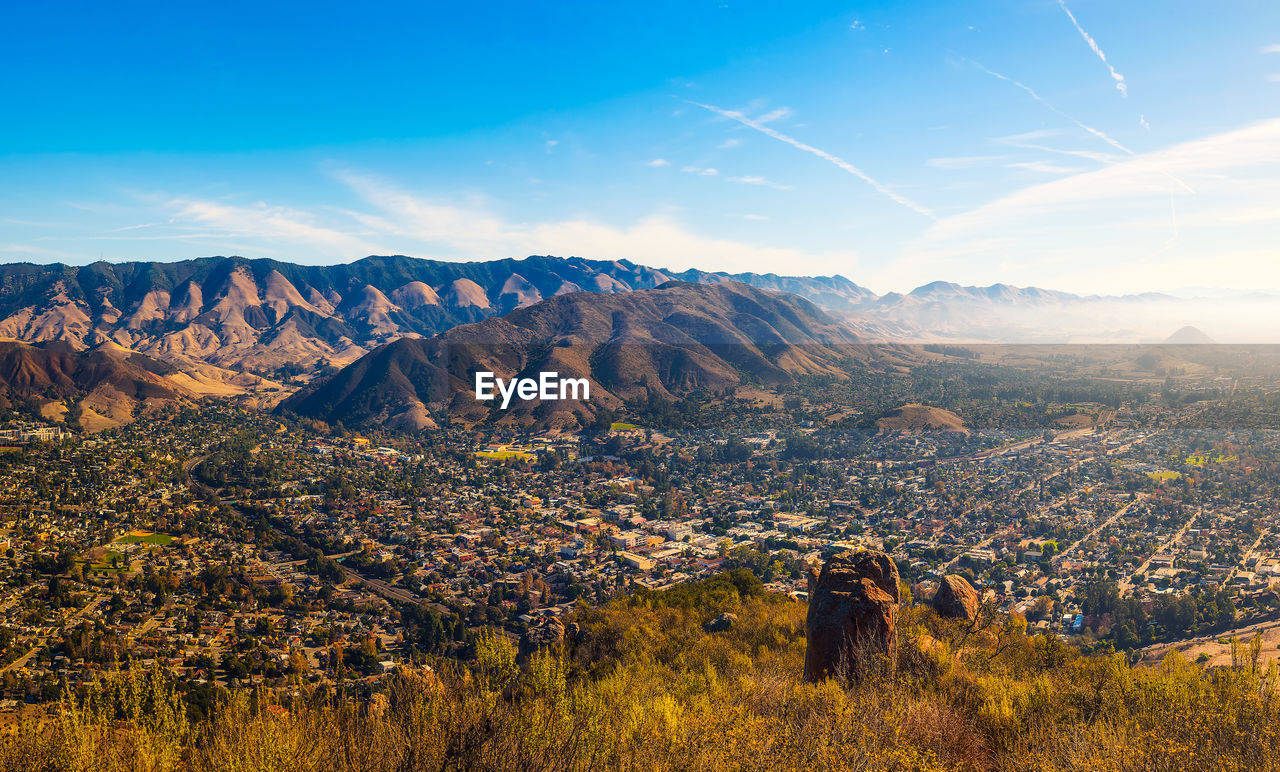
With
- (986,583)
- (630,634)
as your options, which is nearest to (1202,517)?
(986,583)

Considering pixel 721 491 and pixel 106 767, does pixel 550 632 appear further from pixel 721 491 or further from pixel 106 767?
pixel 721 491

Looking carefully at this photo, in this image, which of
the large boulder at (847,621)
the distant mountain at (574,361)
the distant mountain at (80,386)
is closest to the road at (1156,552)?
the large boulder at (847,621)

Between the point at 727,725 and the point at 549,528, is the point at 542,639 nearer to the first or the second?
the point at 727,725

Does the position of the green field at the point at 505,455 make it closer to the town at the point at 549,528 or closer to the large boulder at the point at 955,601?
the town at the point at 549,528

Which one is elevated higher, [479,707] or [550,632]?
[479,707]

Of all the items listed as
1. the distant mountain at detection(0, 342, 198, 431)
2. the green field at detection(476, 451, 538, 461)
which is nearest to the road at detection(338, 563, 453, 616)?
the green field at detection(476, 451, 538, 461)

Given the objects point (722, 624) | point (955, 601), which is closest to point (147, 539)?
point (722, 624)
